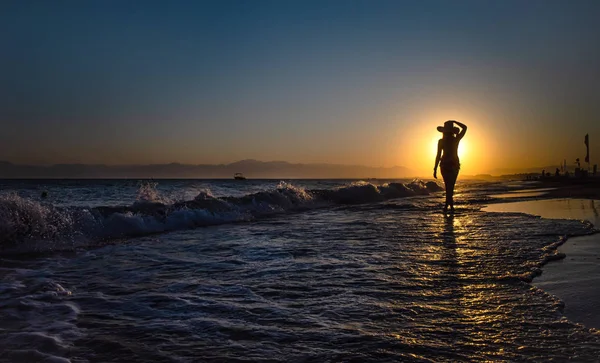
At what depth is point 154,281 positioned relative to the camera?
5074mm

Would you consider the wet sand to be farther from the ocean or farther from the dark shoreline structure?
the dark shoreline structure

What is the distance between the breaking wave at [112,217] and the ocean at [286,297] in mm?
64

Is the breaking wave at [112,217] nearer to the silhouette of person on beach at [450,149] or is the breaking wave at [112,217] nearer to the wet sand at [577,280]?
the silhouette of person on beach at [450,149]

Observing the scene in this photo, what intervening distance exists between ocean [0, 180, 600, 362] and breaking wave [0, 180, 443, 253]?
0.06 m

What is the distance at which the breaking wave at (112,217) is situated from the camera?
27.7 ft

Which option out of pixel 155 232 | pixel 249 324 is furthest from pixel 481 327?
pixel 155 232

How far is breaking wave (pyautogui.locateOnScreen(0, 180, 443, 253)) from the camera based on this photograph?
8445 millimetres

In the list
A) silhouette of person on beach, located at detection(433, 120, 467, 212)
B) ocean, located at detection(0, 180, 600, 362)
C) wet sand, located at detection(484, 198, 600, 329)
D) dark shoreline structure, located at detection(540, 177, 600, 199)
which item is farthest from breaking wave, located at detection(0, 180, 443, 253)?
dark shoreline structure, located at detection(540, 177, 600, 199)

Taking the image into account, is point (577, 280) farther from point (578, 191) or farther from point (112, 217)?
point (578, 191)

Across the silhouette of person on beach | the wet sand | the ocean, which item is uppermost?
the silhouette of person on beach

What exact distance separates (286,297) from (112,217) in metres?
8.16

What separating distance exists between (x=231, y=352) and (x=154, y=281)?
263 cm

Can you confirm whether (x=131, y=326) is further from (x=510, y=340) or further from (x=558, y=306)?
(x=558, y=306)

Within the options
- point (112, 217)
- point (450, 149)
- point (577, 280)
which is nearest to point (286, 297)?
point (577, 280)
